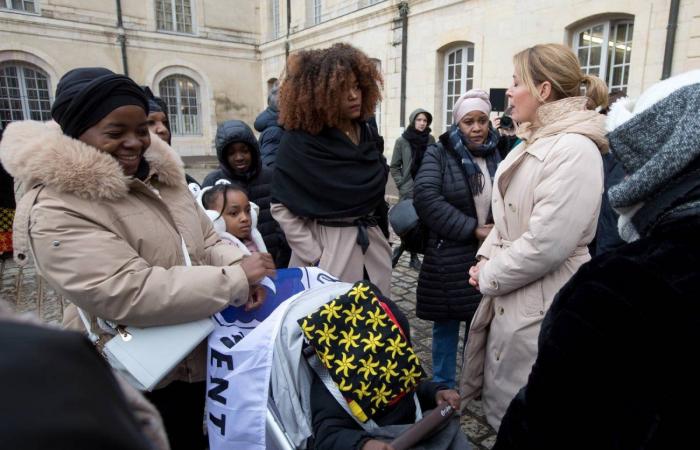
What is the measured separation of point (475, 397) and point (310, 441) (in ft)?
4.01

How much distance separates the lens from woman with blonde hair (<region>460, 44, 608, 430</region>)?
1897 millimetres

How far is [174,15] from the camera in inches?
773

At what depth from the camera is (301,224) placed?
264 cm

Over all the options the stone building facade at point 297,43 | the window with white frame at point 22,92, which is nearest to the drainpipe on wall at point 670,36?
the stone building facade at point 297,43

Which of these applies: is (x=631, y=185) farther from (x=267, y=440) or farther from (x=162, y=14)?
(x=162, y=14)

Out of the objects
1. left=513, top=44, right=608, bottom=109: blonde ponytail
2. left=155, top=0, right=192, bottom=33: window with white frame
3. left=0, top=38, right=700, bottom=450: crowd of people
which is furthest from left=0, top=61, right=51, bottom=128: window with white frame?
left=513, top=44, right=608, bottom=109: blonde ponytail

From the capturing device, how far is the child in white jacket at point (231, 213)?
111 inches

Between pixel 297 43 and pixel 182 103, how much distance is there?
611 centimetres

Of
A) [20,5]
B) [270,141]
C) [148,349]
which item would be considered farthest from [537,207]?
[20,5]

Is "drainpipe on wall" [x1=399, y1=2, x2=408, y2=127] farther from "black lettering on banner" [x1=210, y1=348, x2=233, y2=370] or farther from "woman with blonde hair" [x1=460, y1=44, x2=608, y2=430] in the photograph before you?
"black lettering on banner" [x1=210, y1=348, x2=233, y2=370]

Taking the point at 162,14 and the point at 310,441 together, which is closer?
the point at 310,441

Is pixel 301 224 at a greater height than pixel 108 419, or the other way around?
pixel 108 419

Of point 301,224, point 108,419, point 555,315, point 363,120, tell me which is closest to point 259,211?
point 301,224

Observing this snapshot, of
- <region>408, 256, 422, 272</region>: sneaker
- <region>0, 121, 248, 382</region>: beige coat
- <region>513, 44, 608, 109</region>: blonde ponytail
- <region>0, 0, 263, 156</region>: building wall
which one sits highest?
<region>0, 0, 263, 156</region>: building wall
